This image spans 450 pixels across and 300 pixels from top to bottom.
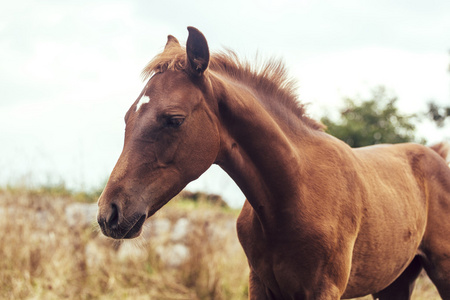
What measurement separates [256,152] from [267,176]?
156 mm

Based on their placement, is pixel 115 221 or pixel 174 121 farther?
pixel 174 121

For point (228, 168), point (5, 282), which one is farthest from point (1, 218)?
point (228, 168)

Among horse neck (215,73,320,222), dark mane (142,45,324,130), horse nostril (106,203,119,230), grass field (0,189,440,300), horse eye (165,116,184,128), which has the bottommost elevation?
grass field (0,189,440,300)

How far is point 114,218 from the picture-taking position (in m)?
2.34

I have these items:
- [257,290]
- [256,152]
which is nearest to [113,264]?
[257,290]

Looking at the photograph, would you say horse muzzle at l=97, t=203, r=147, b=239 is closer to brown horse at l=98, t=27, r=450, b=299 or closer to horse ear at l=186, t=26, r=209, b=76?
brown horse at l=98, t=27, r=450, b=299

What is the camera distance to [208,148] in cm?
256

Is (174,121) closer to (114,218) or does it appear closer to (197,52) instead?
(197,52)

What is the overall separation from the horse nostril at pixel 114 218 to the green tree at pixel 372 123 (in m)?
9.38

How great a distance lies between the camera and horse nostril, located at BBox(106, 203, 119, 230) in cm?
232

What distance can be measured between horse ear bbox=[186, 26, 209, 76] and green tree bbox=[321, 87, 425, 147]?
9.02 m

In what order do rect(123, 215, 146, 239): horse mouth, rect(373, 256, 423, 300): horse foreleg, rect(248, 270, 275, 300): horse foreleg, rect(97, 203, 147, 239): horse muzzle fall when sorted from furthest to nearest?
1. rect(373, 256, 423, 300): horse foreleg
2. rect(248, 270, 275, 300): horse foreleg
3. rect(123, 215, 146, 239): horse mouth
4. rect(97, 203, 147, 239): horse muzzle

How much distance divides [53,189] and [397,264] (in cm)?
776

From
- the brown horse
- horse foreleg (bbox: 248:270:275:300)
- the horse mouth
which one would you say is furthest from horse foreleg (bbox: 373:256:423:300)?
the horse mouth
